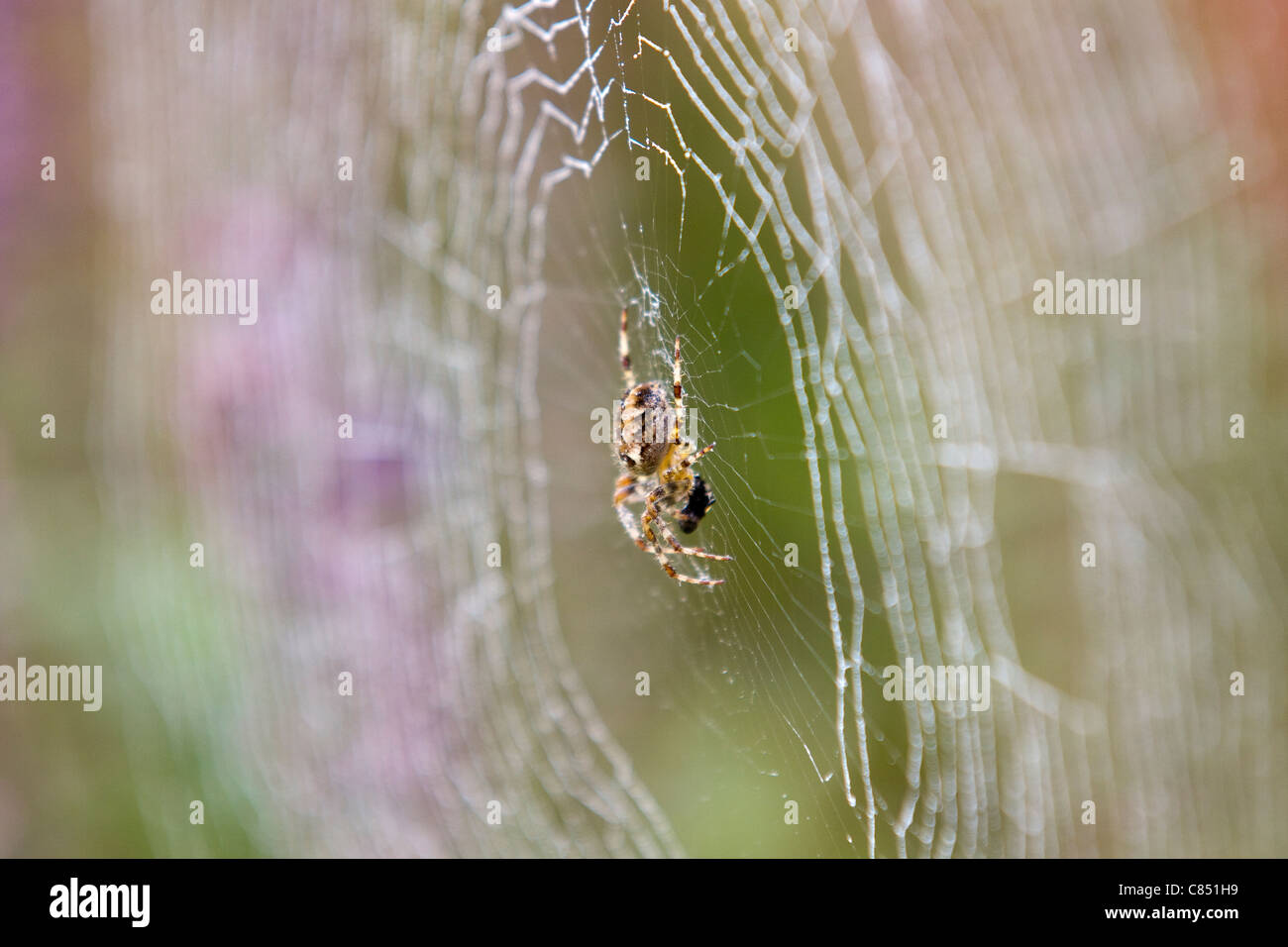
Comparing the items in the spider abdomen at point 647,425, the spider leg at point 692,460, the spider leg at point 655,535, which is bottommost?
the spider leg at point 655,535

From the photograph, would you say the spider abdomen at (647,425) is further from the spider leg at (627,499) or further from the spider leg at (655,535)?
the spider leg at (627,499)

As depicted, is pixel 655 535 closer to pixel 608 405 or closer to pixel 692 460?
pixel 692 460

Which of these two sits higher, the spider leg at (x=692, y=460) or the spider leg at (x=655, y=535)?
the spider leg at (x=692, y=460)

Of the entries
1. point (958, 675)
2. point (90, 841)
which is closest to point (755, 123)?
point (958, 675)

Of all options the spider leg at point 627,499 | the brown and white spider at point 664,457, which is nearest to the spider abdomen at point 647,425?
the brown and white spider at point 664,457

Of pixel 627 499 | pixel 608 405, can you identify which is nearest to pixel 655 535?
pixel 627 499

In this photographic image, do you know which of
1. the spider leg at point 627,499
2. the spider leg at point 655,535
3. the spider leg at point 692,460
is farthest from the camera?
the spider leg at point 627,499

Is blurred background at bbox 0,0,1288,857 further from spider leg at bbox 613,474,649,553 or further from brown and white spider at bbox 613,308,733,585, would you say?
spider leg at bbox 613,474,649,553

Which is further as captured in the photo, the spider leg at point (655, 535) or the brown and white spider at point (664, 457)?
the spider leg at point (655, 535)
